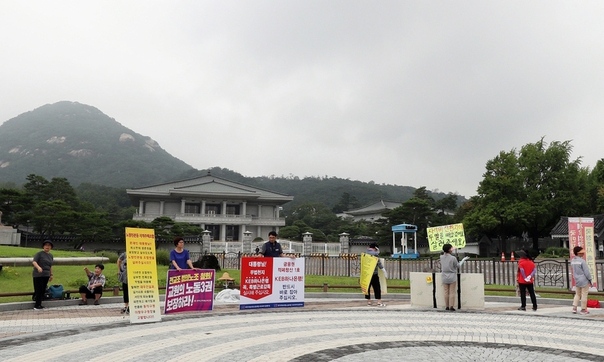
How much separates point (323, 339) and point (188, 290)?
14.2ft

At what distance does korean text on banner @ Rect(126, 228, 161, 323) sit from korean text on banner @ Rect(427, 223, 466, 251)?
34.3 ft

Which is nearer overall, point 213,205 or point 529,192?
point 529,192

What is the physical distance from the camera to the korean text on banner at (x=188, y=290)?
10669 millimetres

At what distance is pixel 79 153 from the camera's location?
126000mm

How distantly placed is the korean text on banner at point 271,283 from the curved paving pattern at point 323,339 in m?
0.69

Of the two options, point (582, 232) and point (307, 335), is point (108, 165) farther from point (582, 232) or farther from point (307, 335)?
point (307, 335)

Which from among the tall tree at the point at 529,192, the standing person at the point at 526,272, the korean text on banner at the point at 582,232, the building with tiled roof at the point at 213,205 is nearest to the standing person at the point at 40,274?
the standing person at the point at 526,272

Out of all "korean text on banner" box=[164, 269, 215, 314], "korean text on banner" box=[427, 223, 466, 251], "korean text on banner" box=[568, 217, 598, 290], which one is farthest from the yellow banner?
"korean text on banner" box=[568, 217, 598, 290]

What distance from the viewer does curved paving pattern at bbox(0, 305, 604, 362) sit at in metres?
6.63

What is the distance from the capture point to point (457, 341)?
307 inches

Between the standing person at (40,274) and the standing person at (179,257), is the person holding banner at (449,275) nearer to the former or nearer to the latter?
the standing person at (179,257)

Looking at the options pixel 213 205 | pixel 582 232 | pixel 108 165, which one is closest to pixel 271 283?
pixel 582 232

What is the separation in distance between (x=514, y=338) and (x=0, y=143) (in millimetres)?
163955

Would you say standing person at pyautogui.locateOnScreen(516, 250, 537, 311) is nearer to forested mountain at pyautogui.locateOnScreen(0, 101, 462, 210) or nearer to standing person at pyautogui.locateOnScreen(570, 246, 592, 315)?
standing person at pyautogui.locateOnScreen(570, 246, 592, 315)
